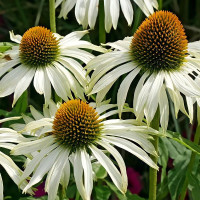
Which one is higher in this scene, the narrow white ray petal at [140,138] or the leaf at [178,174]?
the narrow white ray petal at [140,138]

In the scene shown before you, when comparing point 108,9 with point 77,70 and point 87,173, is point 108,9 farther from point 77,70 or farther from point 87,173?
point 87,173

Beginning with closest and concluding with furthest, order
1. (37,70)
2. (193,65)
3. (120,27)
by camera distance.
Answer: (193,65) < (37,70) < (120,27)

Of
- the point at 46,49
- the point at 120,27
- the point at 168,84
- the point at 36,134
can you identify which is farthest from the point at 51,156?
the point at 120,27

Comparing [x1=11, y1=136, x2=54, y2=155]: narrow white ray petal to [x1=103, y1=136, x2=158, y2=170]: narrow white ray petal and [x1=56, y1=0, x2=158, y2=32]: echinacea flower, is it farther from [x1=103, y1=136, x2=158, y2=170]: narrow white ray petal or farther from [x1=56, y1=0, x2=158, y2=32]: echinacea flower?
[x1=56, y1=0, x2=158, y2=32]: echinacea flower

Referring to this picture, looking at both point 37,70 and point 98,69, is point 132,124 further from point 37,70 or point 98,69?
point 37,70

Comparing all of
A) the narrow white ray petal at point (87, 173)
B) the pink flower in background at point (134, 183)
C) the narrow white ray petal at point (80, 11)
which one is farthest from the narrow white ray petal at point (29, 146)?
the pink flower in background at point (134, 183)

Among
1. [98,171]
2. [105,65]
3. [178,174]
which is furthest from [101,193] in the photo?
[105,65]

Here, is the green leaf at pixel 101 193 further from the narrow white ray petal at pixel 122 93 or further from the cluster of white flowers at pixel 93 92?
the narrow white ray petal at pixel 122 93
